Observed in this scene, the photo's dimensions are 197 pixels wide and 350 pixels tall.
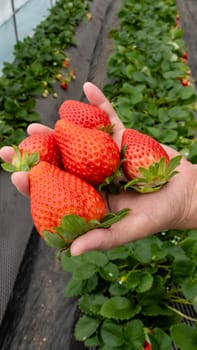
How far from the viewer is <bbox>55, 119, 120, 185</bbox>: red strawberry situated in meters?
1.24

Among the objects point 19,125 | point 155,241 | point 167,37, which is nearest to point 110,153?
point 155,241

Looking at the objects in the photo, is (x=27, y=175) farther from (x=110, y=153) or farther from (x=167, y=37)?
(x=167, y=37)

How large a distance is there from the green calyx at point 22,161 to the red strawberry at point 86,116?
0.71 feet

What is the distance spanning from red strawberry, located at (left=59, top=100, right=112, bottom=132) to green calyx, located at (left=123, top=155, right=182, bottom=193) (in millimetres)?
254

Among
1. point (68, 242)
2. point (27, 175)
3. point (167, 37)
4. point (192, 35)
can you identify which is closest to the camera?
point (68, 242)

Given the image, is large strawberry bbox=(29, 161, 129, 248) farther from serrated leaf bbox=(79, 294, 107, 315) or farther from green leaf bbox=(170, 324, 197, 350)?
serrated leaf bbox=(79, 294, 107, 315)

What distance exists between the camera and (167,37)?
4625 mm

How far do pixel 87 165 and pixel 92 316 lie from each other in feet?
2.51

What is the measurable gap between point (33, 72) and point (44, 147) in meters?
3.15

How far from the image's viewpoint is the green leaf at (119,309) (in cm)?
156

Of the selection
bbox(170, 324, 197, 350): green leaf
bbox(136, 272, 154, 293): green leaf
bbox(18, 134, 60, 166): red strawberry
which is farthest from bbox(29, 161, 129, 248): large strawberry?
bbox(136, 272, 154, 293): green leaf

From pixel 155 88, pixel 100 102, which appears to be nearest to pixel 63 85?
pixel 155 88

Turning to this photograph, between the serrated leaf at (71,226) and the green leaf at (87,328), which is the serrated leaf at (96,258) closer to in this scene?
the green leaf at (87,328)

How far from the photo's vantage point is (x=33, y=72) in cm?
430
